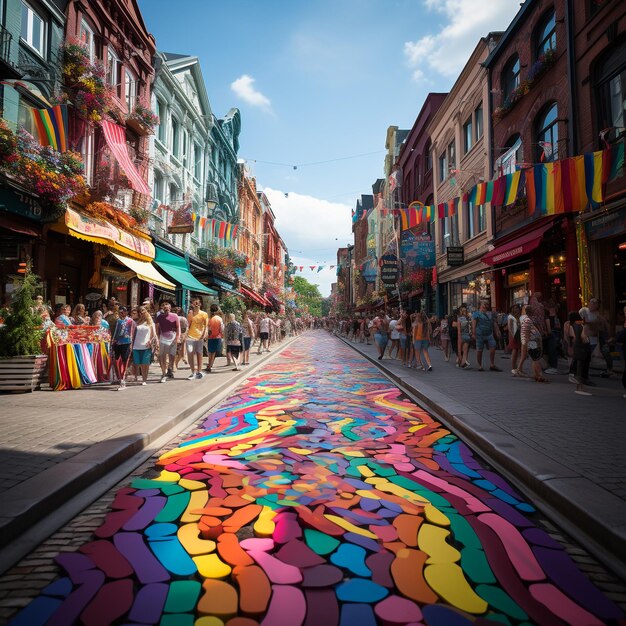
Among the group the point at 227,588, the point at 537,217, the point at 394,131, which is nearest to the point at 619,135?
the point at 537,217

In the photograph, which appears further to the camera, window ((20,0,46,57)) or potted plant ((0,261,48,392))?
window ((20,0,46,57))

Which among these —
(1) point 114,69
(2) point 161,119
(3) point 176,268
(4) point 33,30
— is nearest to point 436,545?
(4) point 33,30

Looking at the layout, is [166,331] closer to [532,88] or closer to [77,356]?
[77,356]

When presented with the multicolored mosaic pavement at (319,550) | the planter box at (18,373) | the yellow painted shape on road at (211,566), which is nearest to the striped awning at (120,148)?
the planter box at (18,373)

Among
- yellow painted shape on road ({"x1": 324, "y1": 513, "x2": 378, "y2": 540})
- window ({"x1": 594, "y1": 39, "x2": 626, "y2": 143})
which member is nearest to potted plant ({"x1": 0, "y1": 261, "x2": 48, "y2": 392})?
yellow painted shape on road ({"x1": 324, "y1": 513, "x2": 378, "y2": 540})

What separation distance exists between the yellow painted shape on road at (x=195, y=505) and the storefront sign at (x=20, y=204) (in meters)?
8.75

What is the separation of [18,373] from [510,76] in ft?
62.9

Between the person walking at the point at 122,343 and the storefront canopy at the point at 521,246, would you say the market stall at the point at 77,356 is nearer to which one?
the person walking at the point at 122,343

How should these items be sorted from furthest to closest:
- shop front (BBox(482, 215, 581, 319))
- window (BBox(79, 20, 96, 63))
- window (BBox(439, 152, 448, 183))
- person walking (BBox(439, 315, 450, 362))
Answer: window (BBox(439, 152, 448, 183)) → person walking (BBox(439, 315, 450, 362)) → window (BBox(79, 20, 96, 63)) → shop front (BBox(482, 215, 581, 319))

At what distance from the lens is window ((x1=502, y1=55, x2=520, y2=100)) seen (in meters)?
16.9

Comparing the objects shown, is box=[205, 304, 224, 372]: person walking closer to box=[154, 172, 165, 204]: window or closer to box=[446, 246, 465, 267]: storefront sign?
box=[154, 172, 165, 204]: window

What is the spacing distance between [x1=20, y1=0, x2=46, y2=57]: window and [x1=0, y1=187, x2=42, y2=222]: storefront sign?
184 inches

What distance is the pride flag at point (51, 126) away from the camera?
413 inches

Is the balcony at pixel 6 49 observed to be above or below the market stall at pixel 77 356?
above
